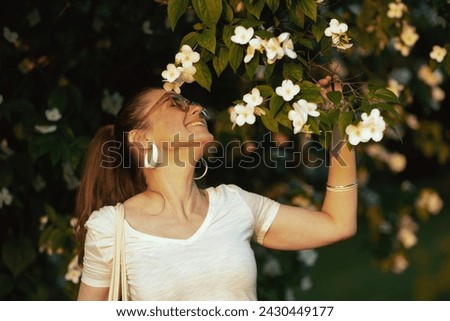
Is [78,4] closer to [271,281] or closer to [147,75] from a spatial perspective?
[147,75]

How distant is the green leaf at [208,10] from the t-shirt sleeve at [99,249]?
52 cm

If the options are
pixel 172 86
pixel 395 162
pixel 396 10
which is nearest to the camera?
pixel 172 86

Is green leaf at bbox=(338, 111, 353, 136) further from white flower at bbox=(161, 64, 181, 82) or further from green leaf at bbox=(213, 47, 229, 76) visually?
white flower at bbox=(161, 64, 181, 82)

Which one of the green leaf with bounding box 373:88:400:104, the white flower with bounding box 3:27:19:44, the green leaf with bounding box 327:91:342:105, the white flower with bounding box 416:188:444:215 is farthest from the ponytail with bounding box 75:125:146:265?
the white flower with bounding box 416:188:444:215

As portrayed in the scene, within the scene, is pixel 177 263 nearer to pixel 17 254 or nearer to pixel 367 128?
pixel 367 128

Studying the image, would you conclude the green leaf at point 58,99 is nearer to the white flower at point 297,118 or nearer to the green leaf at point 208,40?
the green leaf at point 208,40

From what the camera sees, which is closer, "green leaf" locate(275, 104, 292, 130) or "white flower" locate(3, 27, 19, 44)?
"green leaf" locate(275, 104, 292, 130)

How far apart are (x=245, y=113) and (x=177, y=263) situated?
0.40 m

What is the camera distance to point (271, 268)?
4.24 metres

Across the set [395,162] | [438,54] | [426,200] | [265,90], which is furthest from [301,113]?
[395,162]

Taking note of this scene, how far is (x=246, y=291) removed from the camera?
2.44m

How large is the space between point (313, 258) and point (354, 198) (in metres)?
1.82

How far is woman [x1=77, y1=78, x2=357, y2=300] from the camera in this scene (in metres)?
2.40
